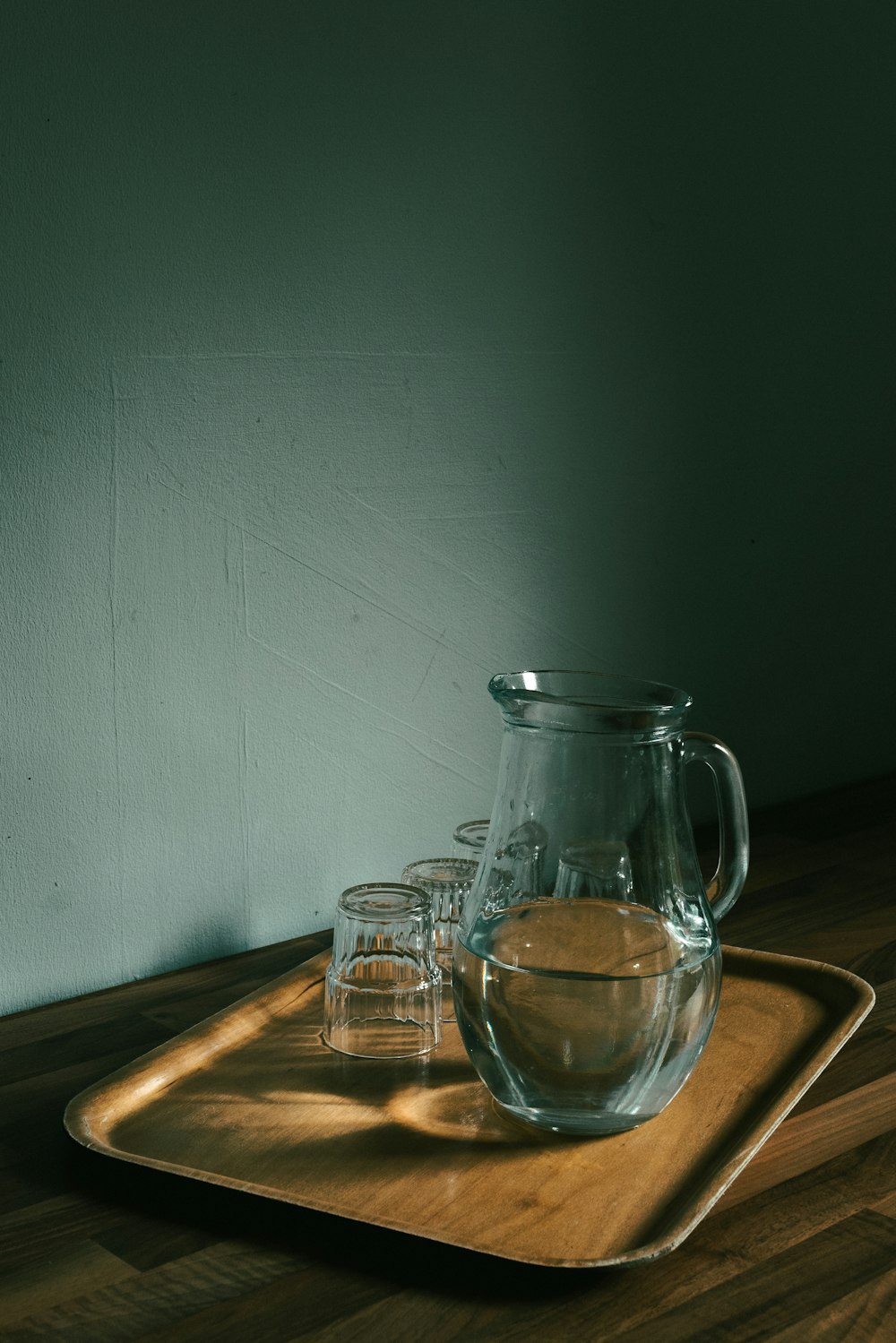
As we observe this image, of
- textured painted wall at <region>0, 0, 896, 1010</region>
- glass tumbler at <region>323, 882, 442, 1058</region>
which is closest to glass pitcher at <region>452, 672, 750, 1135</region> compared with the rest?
glass tumbler at <region>323, 882, 442, 1058</region>

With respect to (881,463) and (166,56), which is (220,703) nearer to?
(166,56)

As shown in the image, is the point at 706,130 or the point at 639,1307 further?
the point at 706,130

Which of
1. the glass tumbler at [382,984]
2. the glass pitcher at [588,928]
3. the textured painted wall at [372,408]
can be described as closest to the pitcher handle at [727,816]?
the glass pitcher at [588,928]

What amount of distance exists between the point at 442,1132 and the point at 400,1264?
88mm

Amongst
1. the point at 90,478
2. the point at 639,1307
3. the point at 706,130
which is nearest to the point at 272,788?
the point at 90,478

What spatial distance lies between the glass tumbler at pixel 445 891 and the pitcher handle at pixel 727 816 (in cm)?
19

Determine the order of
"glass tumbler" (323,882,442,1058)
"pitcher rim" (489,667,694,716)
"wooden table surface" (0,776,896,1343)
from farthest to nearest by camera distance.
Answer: "glass tumbler" (323,882,442,1058)
"pitcher rim" (489,667,694,716)
"wooden table surface" (0,776,896,1343)

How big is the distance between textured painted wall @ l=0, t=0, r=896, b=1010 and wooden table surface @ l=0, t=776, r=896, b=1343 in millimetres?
193

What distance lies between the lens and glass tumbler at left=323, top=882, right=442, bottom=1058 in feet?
2.17

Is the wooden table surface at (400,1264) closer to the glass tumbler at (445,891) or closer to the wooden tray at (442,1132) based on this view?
the wooden tray at (442,1132)

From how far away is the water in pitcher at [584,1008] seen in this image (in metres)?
0.52

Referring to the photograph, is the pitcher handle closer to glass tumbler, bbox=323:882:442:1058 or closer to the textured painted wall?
glass tumbler, bbox=323:882:442:1058

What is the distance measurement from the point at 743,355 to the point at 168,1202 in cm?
78

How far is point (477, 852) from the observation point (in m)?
0.79
